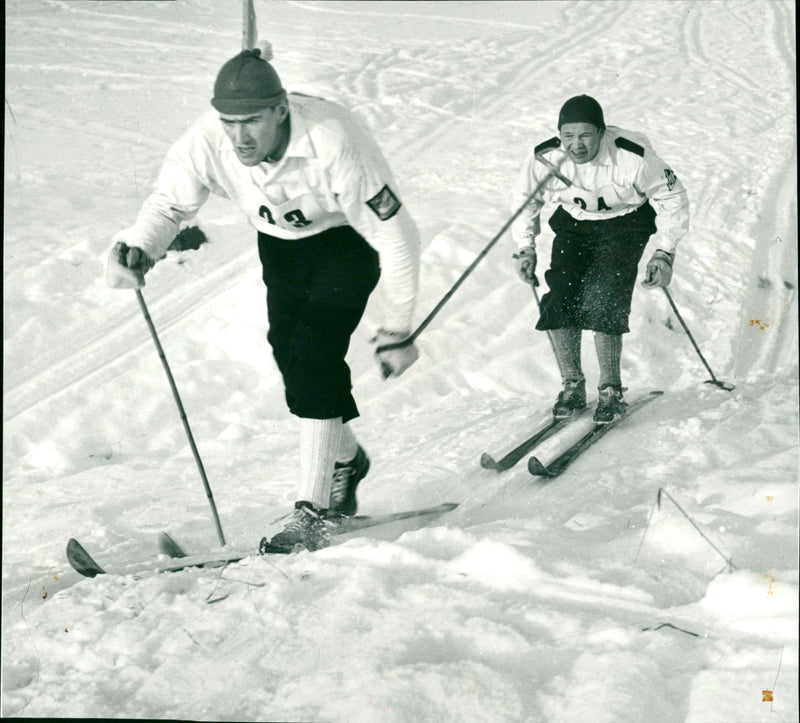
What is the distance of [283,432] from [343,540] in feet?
3.55

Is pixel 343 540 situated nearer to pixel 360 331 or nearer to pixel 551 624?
pixel 551 624

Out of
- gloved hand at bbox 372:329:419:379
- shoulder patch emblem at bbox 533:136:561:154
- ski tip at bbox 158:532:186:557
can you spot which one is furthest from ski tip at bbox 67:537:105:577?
shoulder patch emblem at bbox 533:136:561:154

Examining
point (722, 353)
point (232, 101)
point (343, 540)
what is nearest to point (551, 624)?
point (343, 540)

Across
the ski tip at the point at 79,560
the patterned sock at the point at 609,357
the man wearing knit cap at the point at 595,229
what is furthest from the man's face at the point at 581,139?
the ski tip at the point at 79,560

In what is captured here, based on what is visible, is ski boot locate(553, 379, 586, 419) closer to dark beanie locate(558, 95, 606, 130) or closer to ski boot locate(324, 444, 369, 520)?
ski boot locate(324, 444, 369, 520)

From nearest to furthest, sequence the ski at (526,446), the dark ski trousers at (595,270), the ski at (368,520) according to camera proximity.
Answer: the ski at (368,520) → the ski at (526,446) → the dark ski trousers at (595,270)

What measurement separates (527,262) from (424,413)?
807 mm

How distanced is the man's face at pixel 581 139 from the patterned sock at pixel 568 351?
34.8 inches

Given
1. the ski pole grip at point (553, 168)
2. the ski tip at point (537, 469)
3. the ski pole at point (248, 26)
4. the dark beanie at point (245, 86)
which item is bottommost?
the ski tip at point (537, 469)

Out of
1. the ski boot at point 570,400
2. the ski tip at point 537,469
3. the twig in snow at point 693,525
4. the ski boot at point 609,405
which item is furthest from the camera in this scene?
the ski boot at point 570,400

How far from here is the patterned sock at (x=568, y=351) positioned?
371 cm

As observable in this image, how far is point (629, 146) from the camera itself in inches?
122

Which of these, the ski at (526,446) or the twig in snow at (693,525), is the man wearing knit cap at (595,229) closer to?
the ski at (526,446)

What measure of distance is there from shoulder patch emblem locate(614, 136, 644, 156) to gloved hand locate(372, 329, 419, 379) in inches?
50.0
